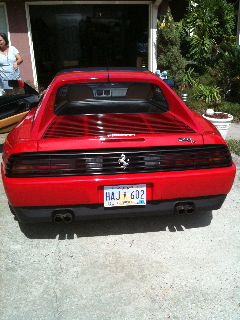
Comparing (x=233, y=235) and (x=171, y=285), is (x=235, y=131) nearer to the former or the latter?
(x=233, y=235)

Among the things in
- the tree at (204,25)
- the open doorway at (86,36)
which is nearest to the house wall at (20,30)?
the open doorway at (86,36)

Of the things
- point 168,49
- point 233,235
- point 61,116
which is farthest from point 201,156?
point 168,49

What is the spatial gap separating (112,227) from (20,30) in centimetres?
860

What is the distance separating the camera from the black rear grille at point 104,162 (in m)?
2.39

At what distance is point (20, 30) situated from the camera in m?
9.59

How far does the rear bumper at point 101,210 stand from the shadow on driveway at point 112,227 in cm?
49

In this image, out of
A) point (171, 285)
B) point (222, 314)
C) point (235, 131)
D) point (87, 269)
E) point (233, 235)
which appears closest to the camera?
point (222, 314)

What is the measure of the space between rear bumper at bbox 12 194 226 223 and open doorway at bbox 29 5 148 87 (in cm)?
Answer: 911

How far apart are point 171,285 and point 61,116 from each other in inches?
72.5

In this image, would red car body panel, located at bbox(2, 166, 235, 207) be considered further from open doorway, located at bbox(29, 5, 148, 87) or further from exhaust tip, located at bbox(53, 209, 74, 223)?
open doorway, located at bbox(29, 5, 148, 87)

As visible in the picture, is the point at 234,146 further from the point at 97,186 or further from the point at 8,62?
the point at 8,62

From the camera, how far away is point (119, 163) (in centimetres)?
242

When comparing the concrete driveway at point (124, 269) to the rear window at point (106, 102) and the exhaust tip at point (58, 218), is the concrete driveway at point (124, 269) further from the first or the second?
the rear window at point (106, 102)

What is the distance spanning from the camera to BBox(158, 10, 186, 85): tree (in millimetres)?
9109
